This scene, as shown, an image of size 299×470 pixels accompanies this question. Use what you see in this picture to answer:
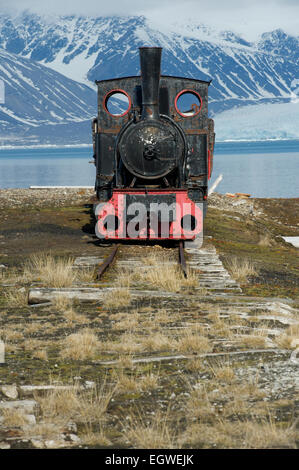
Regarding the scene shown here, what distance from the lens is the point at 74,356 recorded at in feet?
18.8

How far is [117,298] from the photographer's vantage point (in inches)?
299

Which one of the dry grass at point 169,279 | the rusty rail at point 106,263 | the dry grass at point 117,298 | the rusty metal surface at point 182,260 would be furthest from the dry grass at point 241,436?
the rusty rail at point 106,263

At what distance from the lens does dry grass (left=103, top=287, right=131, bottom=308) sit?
7.43 metres

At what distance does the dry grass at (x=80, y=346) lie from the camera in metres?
5.74

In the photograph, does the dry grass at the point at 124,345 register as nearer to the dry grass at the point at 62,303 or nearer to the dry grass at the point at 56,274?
the dry grass at the point at 62,303

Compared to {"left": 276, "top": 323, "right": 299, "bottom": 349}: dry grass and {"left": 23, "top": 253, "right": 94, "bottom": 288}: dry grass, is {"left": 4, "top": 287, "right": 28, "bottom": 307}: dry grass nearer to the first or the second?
{"left": 23, "top": 253, "right": 94, "bottom": 288}: dry grass

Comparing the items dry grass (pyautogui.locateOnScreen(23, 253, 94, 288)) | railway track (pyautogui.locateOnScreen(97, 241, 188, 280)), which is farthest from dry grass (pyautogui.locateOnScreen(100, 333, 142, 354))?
railway track (pyautogui.locateOnScreen(97, 241, 188, 280))

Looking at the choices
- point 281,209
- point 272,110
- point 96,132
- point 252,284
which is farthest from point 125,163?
point 272,110

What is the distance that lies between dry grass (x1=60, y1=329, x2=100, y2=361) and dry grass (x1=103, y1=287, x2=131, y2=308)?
121cm

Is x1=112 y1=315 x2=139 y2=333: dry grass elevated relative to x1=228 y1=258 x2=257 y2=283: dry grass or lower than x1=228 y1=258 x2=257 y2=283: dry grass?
elevated

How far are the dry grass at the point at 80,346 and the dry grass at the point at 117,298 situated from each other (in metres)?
1.21

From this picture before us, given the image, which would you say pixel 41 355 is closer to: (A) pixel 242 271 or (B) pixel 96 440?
(B) pixel 96 440
